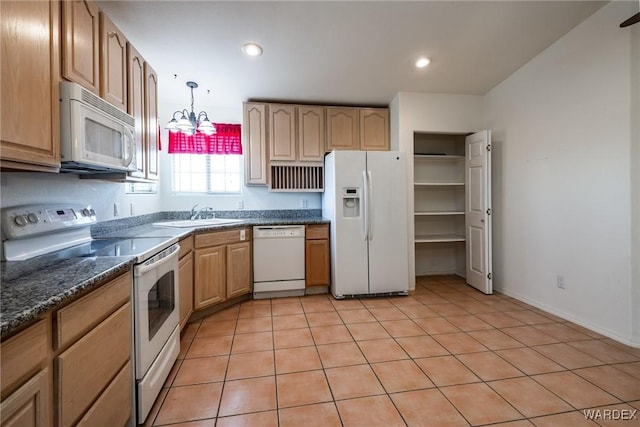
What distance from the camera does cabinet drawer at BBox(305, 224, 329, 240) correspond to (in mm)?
3329

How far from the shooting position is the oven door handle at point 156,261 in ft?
4.62

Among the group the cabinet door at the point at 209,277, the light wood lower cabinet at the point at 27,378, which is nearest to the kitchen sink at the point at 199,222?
the cabinet door at the point at 209,277

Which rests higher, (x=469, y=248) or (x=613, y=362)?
(x=469, y=248)

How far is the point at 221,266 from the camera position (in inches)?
112

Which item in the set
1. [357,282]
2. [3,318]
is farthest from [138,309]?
[357,282]

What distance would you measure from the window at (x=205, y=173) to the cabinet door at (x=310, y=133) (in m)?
0.95

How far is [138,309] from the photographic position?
1.40 meters

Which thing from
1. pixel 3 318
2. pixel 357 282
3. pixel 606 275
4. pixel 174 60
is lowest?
pixel 357 282

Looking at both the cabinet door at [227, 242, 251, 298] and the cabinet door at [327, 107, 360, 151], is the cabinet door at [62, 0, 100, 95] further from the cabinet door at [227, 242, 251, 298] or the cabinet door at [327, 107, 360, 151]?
the cabinet door at [327, 107, 360, 151]

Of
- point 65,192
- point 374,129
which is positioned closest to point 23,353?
point 65,192

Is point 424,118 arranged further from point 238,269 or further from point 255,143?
point 238,269

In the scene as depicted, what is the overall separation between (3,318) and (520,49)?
12.3ft

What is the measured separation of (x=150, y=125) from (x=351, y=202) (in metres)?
2.09

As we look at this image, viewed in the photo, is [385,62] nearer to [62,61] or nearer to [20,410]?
[62,61]
